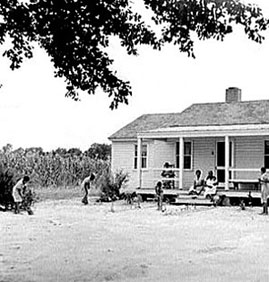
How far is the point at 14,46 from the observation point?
8703 millimetres

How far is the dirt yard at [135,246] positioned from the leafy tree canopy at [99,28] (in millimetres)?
3120

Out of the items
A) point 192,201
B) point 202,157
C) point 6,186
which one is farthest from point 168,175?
point 6,186

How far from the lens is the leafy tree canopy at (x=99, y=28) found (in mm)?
7195

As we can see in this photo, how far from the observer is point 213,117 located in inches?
1259

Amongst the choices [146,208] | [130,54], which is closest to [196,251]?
[130,54]

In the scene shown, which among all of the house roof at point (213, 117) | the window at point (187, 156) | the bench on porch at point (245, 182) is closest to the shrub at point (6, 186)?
the bench on porch at point (245, 182)

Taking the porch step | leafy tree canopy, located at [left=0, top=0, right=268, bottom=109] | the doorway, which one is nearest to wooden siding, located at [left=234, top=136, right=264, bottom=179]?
the doorway

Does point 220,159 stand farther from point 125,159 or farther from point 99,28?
point 99,28

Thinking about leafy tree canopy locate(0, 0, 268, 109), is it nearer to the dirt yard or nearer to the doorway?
the dirt yard

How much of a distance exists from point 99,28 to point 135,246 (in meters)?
6.51

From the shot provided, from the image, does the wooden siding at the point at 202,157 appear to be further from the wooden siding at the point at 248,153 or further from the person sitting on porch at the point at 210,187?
the person sitting on porch at the point at 210,187

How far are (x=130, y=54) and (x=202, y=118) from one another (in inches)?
941

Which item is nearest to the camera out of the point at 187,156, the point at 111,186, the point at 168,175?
the point at 168,175

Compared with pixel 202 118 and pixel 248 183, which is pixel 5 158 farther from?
pixel 248 183
